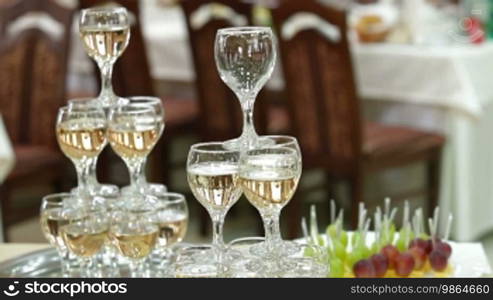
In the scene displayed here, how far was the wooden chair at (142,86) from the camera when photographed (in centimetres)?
390

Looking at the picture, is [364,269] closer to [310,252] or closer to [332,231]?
[332,231]

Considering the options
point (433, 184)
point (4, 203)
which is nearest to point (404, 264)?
point (4, 203)

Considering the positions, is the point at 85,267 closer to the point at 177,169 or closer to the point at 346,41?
the point at 346,41

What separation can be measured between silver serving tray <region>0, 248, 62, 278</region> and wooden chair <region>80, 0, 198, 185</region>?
215 centimetres

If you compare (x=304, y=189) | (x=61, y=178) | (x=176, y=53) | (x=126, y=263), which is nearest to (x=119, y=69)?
(x=176, y=53)

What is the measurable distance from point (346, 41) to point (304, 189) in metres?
0.67

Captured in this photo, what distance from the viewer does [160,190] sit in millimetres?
1694

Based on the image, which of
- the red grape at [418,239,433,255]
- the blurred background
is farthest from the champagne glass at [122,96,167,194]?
the blurred background

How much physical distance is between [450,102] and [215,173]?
2404 millimetres

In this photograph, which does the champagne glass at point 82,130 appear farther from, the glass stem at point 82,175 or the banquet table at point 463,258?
the banquet table at point 463,258

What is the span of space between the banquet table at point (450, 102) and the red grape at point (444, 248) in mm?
1907

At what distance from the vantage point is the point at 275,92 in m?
4.23

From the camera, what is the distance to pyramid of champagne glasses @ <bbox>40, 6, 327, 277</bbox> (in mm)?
1299

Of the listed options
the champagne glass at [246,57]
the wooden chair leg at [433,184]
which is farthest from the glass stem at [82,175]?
the wooden chair leg at [433,184]
